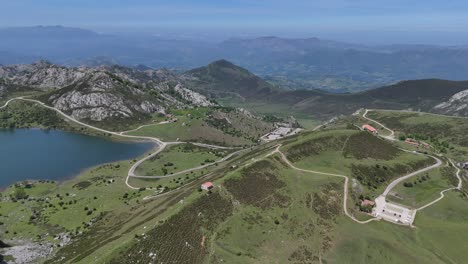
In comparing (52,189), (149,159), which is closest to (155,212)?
(52,189)

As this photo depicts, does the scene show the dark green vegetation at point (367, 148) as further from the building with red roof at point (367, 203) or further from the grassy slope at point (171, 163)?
the grassy slope at point (171, 163)

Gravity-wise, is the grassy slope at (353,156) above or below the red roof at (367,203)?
above

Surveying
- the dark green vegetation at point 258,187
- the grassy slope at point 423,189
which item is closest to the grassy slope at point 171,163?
the dark green vegetation at point 258,187

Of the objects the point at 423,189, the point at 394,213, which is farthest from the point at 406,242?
the point at 423,189

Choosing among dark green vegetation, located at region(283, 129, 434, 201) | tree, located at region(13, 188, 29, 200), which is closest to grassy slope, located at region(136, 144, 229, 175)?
tree, located at region(13, 188, 29, 200)

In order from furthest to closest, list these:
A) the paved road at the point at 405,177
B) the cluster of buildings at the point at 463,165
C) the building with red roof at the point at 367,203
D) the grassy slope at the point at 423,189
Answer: the cluster of buildings at the point at 463,165, the paved road at the point at 405,177, the grassy slope at the point at 423,189, the building with red roof at the point at 367,203

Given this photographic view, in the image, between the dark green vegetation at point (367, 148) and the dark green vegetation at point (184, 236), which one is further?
the dark green vegetation at point (367, 148)

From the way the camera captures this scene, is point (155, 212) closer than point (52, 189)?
Yes

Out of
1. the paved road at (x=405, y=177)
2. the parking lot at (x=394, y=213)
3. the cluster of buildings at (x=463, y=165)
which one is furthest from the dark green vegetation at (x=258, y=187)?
the cluster of buildings at (x=463, y=165)

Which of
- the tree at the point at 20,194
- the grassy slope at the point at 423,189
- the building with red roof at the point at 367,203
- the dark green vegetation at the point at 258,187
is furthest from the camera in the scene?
the tree at the point at 20,194

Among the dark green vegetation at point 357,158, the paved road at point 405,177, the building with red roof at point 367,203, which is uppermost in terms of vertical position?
the dark green vegetation at point 357,158

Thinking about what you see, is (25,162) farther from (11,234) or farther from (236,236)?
(236,236)
